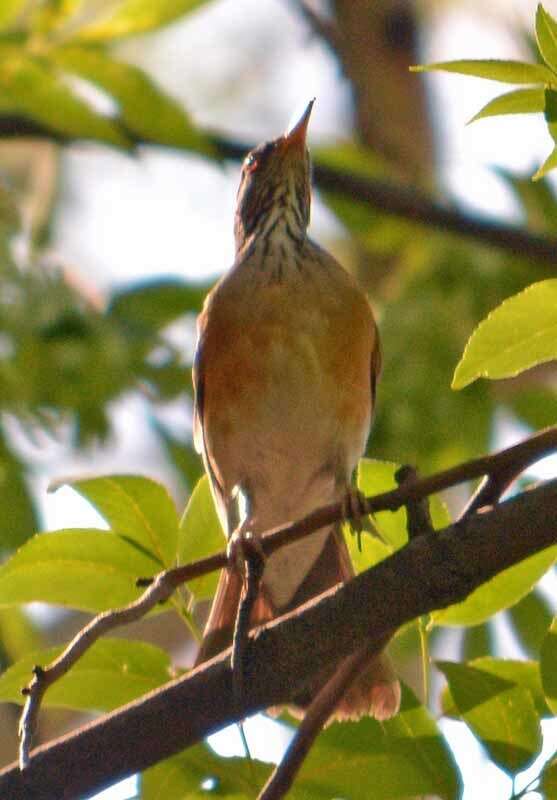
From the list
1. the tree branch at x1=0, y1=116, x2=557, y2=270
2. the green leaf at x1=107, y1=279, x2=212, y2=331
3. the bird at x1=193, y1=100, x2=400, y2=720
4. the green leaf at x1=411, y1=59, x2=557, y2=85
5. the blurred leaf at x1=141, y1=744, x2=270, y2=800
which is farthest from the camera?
the tree branch at x1=0, y1=116, x2=557, y2=270

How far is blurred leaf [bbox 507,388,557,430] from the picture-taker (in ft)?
16.5

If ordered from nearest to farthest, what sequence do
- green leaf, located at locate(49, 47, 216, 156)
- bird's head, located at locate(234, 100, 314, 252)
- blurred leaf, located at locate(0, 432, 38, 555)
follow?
blurred leaf, located at locate(0, 432, 38, 555)
green leaf, located at locate(49, 47, 216, 156)
bird's head, located at locate(234, 100, 314, 252)

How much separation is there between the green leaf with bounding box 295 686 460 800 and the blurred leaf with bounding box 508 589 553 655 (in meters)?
1.14

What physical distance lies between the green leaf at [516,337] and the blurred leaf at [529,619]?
1.43 metres

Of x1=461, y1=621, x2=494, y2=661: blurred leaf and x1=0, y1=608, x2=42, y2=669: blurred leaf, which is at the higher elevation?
x1=0, y1=608, x2=42, y2=669: blurred leaf

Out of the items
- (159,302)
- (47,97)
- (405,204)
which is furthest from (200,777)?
(405,204)

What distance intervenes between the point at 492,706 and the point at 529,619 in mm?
1287

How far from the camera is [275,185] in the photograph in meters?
5.57

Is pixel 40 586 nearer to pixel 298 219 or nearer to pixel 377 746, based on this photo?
pixel 377 746

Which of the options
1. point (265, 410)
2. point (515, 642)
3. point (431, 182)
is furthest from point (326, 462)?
point (431, 182)

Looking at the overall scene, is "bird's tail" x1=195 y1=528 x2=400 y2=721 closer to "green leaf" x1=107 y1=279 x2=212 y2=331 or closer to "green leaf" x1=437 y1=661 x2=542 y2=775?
"green leaf" x1=437 y1=661 x2=542 y2=775

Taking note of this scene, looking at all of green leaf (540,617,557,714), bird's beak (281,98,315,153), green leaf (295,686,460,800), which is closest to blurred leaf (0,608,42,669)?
bird's beak (281,98,315,153)

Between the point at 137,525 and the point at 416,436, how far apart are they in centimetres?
257

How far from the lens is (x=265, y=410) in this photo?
4.31 m
